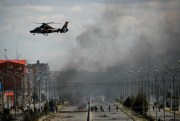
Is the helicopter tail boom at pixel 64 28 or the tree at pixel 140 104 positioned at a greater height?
the helicopter tail boom at pixel 64 28

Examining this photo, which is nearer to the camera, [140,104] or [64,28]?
[64,28]

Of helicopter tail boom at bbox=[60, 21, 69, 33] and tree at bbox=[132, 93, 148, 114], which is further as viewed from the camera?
tree at bbox=[132, 93, 148, 114]

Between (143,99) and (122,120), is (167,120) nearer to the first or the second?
(122,120)

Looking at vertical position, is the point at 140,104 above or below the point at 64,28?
below

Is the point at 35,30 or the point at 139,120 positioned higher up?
the point at 35,30

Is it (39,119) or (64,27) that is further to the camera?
(39,119)

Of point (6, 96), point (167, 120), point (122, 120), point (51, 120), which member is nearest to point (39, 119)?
point (51, 120)

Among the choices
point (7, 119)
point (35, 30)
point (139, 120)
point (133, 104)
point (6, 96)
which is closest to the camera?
point (7, 119)

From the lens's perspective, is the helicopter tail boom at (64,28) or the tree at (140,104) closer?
the helicopter tail boom at (64,28)

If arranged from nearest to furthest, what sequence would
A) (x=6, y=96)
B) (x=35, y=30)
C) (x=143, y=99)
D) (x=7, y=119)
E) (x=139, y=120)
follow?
(x=7, y=119), (x=35, y=30), (x=139, y=120), (x=143, y=99), (x=6, y=96)

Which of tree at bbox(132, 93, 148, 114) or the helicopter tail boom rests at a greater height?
the helicopter tail boom
